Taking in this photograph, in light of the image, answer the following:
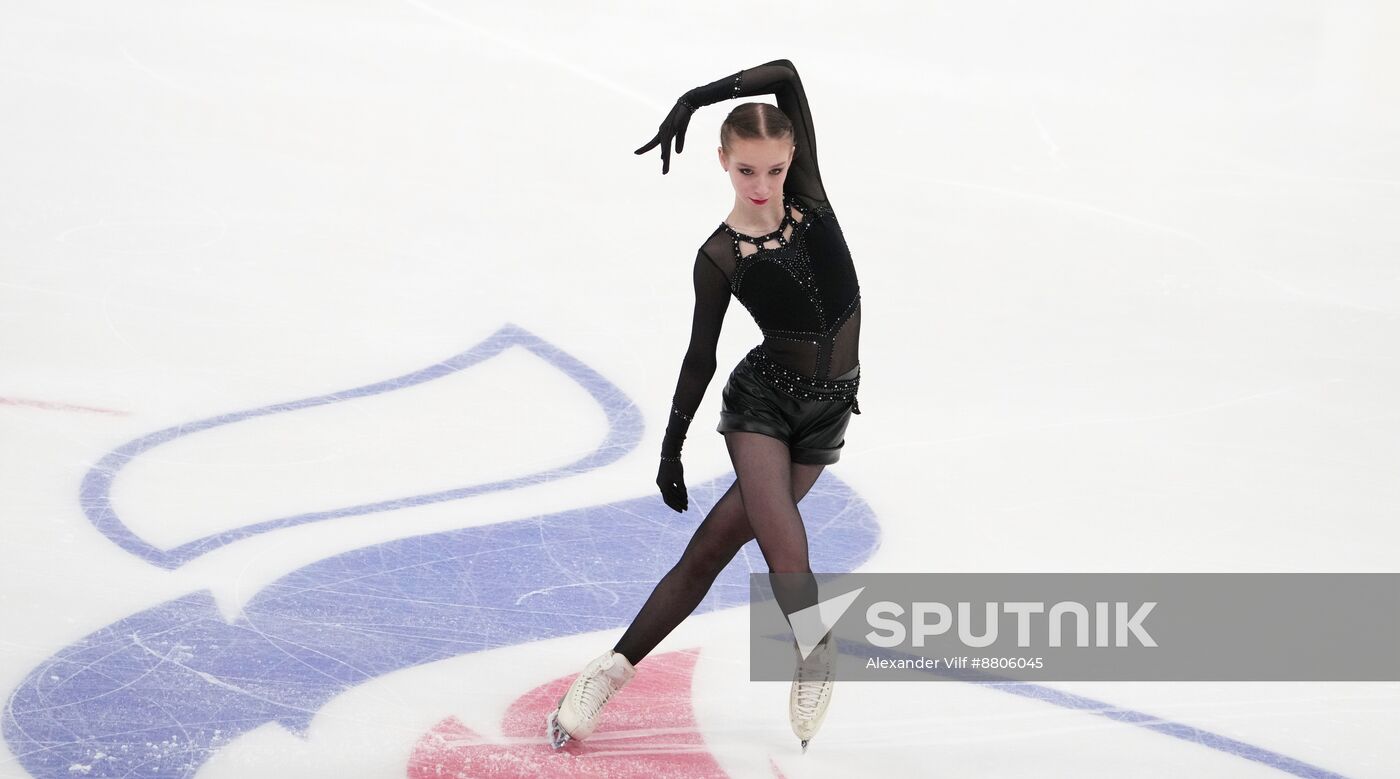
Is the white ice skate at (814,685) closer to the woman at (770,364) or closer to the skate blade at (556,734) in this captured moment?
the woman at (770,364)

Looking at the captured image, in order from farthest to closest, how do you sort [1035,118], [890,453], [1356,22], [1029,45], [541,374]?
[1356,22] → [1029,45] → [1035,118] → [541,374] → [890,453]

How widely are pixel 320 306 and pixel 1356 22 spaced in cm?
759

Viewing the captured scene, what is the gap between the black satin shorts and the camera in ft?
11.6

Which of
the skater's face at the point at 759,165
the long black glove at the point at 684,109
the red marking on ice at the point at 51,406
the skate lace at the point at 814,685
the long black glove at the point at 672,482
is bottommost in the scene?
the skate lace at the point at 814,685

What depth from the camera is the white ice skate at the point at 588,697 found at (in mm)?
3633

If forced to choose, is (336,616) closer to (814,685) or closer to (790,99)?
(814,685)

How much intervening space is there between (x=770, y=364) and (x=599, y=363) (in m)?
2.59

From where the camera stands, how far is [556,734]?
12.1 feet

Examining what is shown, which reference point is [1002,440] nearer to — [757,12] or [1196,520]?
[1196,520]

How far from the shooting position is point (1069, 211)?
7.74 m

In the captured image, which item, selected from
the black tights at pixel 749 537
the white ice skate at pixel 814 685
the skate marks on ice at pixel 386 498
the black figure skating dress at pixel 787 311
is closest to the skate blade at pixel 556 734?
the black tights at pixel 749 537

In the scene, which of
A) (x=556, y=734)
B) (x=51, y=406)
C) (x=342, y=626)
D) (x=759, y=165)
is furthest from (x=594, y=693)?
(x=51, y=406)

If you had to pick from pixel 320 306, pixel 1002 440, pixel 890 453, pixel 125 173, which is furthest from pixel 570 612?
pixel 125 173

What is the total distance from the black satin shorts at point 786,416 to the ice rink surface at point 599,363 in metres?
Result: 0.74
